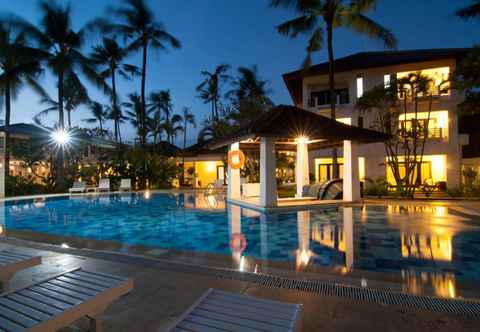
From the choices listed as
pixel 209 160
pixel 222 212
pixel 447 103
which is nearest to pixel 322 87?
pixel 447 103

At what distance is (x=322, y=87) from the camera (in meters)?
23.9

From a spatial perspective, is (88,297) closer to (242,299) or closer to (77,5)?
(242,299)

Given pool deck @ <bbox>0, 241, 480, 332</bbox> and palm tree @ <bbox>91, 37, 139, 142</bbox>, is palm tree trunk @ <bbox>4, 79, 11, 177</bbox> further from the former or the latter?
→ pool deck @ <bbox>0, 241, 480, 332</bbox>

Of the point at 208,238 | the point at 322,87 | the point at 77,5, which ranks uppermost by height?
the point at 77,5

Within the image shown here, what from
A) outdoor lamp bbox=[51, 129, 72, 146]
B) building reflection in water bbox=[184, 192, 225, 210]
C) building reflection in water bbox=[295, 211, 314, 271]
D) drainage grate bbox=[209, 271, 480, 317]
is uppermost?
outdoor lamp bbox=[51, 129, 72, 146]

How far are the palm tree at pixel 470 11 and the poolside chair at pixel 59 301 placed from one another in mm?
16919

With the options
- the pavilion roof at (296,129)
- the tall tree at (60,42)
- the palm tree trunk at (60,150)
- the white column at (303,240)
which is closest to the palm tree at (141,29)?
the tall tree at (60,42)

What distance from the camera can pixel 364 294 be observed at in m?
3.29

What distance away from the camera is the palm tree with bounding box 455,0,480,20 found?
493 inches

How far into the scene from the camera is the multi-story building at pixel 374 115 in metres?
20.0

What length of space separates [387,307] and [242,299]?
1.73 m

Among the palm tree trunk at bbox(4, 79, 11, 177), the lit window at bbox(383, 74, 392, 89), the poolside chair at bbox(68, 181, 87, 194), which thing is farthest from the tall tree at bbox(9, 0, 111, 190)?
the lit window at bbox(383, 74, 392, 89)

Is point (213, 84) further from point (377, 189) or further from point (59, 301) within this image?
point (59, 301)

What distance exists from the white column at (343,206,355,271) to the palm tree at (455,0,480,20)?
→ 10.2 m
